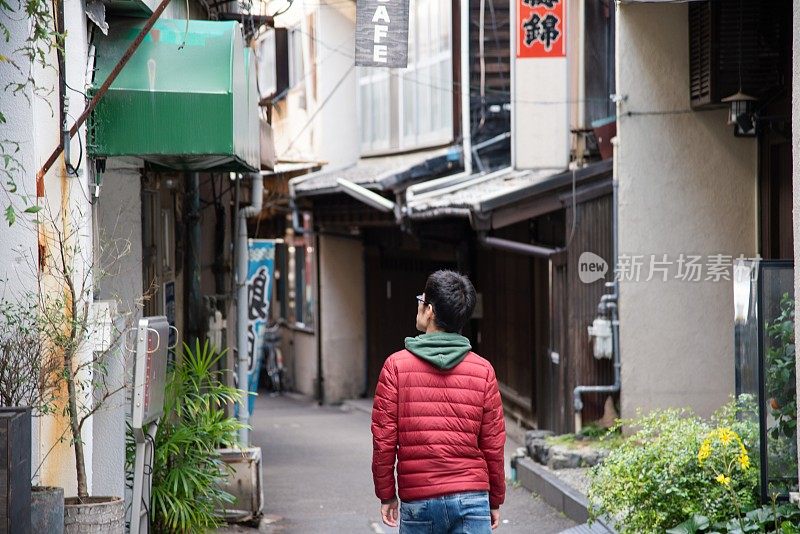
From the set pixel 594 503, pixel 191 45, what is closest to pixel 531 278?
pixel 594 503

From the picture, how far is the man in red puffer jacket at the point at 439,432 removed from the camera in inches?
224

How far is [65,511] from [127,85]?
2.82 metres

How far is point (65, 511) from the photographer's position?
6555 mm

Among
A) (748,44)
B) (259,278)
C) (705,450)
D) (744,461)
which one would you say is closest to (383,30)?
(748,44)

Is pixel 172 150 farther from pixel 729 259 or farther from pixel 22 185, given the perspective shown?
pixel 729 259

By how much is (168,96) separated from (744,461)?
4.43 meters

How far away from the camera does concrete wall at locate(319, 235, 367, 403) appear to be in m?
25.4

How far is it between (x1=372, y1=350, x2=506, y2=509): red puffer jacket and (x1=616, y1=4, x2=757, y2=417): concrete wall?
23.1ft

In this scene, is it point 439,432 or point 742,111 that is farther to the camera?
point 742,111

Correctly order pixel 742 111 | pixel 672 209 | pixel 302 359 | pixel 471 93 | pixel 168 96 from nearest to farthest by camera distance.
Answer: pixel 168 96 < pixel 742 111 < pixel 672 209 < pixel 471 93 < pixel 302 359

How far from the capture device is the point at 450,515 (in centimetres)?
569

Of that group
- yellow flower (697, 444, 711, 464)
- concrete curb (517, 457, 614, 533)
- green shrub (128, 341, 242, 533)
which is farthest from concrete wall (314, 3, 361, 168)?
yellow flower (697, 444, 711, 464)

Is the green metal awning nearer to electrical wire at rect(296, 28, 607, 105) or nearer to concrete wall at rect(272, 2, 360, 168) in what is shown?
electrical wire at rect(296, 28, 607, 105)

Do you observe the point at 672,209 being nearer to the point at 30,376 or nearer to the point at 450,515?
the point at 450,515
